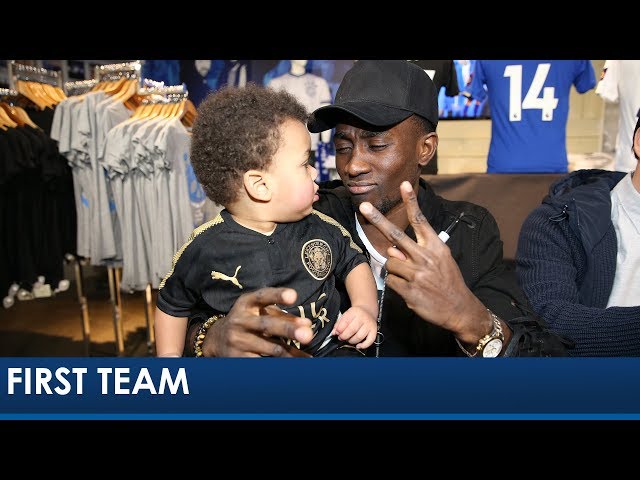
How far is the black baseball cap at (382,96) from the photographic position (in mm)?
1527

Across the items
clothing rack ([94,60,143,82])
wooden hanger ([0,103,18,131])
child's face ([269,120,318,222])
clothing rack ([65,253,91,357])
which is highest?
clothing rack ([94,60,143,82])

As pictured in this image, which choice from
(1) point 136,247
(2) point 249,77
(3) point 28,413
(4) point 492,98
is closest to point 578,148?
(4) point 492,98

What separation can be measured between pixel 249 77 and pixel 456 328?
3987 millimetres

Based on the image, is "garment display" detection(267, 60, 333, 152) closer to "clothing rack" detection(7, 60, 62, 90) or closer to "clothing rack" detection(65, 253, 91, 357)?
"clothing rack" detection(7, 60, 62, 90)

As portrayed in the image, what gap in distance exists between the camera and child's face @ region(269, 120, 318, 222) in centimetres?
140

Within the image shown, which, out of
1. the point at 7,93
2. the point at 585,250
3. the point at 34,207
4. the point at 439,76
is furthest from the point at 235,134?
the point at 7,93

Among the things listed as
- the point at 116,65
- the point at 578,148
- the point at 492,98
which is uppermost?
the point at 116,65

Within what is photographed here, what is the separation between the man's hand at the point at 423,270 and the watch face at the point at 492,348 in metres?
0.11

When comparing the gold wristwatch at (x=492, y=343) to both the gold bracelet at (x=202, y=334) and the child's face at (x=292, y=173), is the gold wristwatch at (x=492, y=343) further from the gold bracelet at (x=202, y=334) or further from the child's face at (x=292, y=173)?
the gold bracelet at (x=202, y=334)

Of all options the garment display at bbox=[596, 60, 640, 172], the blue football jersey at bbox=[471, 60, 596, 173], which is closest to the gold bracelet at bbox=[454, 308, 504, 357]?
the blue football jersey at bbox=[471, 60, 596, 173]

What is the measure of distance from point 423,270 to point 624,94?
114 inches

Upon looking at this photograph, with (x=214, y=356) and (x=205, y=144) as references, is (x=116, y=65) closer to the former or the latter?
(x=205, y=144)

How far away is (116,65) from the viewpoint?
3.91 meters

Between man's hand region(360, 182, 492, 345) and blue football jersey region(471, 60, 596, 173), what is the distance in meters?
2.20
